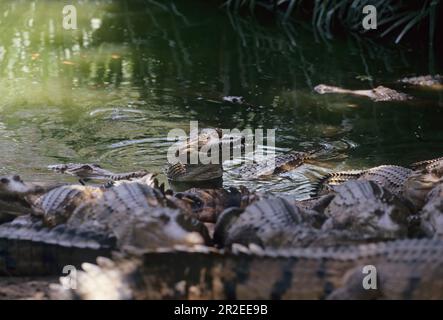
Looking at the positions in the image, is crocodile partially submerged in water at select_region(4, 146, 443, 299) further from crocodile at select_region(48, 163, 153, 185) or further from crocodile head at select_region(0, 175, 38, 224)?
crocodile at select_region(48, 163, 153, 185)

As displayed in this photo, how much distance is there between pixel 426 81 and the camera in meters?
8.28

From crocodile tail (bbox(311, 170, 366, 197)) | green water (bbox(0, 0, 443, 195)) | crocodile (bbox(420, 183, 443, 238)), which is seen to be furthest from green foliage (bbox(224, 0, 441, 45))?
crocodile (bbox(420, 183, 443, 238))

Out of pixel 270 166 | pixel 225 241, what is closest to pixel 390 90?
pixel 270 166

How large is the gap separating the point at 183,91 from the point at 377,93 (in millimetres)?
1914

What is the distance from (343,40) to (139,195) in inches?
316

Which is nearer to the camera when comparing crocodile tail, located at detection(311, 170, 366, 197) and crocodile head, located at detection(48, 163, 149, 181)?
crocodile tail, located at detection(311, 170, 366, 197)

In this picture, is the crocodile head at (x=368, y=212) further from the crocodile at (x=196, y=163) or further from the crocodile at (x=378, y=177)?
the crocodile at (x=196, y=163)

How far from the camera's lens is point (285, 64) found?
30.6ft

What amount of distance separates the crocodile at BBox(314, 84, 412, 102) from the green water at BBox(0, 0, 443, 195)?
0.44ft


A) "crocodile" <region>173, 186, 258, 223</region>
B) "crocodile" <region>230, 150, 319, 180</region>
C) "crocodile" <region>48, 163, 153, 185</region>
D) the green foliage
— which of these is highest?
the green foliage

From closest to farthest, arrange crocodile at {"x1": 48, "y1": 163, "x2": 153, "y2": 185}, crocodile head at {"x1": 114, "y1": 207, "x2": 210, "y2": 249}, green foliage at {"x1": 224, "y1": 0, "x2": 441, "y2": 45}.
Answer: crocodile head at {"x1": 114, "y1": 207, "x2": 210, "y2": 249}
crocodile at {"x1": 48, "y1": 163, "x2": 153, "y2": 185}
green foliage at {"x1": 224, "y1": 0, "x2": 441, "y2": 45}

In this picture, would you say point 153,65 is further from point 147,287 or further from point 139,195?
point 147,287

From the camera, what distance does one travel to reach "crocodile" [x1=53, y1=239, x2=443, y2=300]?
2689mm
